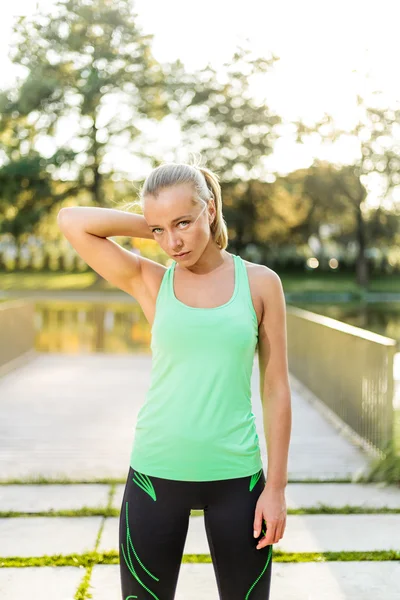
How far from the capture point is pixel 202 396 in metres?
2.05

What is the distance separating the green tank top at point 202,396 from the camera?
80.7 inches

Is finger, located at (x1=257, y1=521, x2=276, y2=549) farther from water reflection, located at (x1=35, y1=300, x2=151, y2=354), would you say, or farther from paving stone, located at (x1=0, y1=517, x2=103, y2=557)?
water reflection, located at (x1=35, y1=300, x2=151, y2=354)

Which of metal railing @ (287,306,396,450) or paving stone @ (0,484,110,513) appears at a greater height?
metal railing @ (287,306,396,450)

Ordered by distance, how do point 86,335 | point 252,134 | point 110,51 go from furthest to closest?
point 252,134, point 110,51, point 86,335

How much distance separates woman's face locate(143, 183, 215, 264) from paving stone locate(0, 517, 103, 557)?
8.98ft

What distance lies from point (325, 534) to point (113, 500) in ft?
4.80

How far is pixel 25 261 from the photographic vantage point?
57000mm

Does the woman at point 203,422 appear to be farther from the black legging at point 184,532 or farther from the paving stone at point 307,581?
the paving stone at point 307,581

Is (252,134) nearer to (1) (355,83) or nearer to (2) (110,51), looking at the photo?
(1) (355,83)

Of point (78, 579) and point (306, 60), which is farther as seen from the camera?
point (306, 60)

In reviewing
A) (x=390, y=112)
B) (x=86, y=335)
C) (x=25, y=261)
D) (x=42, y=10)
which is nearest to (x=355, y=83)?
(x=390, y=112)

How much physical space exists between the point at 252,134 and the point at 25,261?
20210 mm

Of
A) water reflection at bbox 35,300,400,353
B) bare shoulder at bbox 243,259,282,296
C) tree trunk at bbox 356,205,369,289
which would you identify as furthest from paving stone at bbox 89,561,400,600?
tree trunk at bbox 356,205,369,289

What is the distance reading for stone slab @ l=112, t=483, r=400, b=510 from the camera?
530cm
